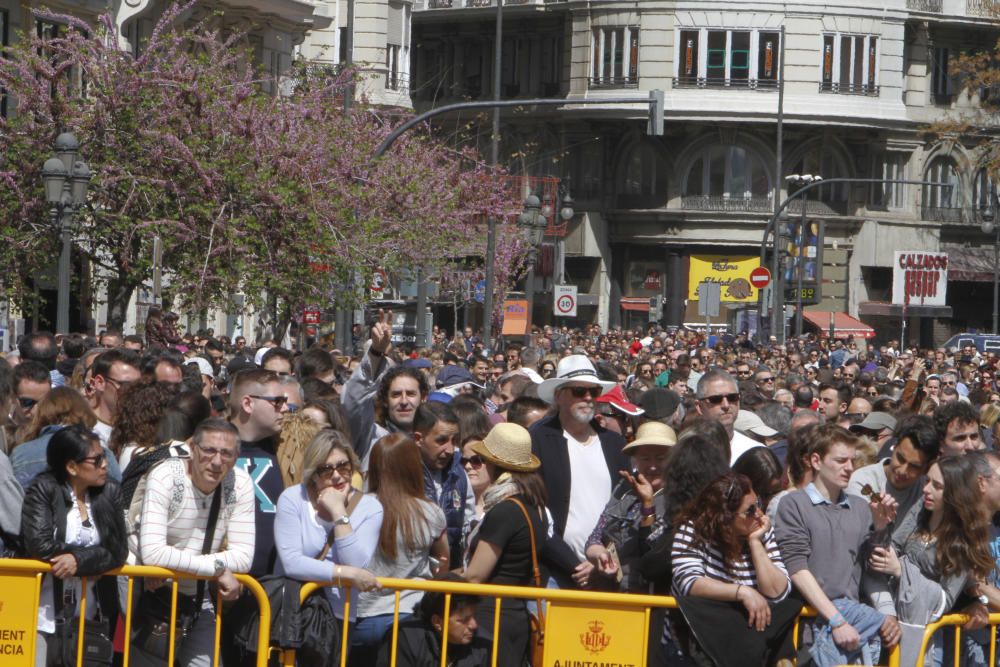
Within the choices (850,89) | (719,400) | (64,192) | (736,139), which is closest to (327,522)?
(719,400)

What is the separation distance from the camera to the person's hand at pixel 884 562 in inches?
310

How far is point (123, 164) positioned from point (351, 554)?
18.3 meters

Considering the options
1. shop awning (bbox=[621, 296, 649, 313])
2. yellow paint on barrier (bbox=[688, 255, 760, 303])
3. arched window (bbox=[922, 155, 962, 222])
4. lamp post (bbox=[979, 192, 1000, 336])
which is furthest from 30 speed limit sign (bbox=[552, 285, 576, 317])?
arched window (bbox=[922, 155, 962, 222])

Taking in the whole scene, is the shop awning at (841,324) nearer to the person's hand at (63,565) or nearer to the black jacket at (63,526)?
the black jacket at (63,526)

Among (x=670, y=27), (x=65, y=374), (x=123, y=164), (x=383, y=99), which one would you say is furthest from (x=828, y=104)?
(x=65, y=374)

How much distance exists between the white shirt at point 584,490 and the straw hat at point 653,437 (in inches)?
16.5

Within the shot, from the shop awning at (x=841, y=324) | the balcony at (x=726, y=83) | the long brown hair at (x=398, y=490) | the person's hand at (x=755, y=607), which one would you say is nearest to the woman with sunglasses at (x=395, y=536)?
the long brown hair at (x=398, y=490)

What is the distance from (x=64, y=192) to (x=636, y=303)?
42.0 metres

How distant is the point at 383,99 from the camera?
54281 millimetres

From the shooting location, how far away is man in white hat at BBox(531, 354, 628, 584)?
9.02 m

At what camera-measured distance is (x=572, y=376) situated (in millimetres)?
9555

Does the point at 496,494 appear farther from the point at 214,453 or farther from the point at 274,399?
the point at 274,399

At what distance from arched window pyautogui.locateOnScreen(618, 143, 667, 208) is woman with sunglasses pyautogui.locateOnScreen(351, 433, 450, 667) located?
5390 cm

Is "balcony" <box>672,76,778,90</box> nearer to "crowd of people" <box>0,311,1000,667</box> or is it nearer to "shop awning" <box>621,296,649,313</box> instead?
"shop awning" <box>621,296,649,313</box>
